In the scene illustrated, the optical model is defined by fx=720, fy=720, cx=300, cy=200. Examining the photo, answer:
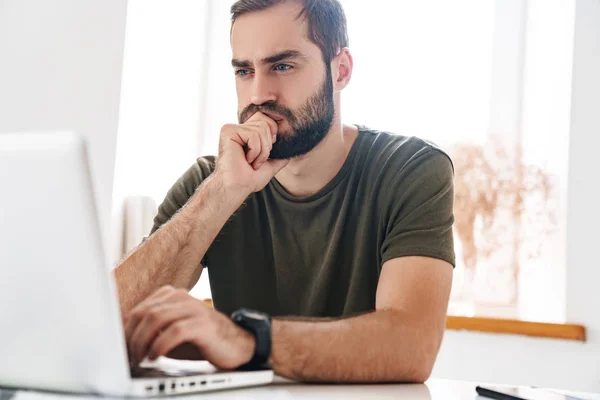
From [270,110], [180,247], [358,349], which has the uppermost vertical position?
[270,110]

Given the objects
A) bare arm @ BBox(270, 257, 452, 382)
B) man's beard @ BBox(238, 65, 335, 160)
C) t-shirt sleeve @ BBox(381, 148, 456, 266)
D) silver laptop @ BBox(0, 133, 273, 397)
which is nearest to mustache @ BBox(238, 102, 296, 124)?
man's beard @ BBox(238, 65, 335, 160)

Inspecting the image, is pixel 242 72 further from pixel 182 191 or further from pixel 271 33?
pixel 182 191

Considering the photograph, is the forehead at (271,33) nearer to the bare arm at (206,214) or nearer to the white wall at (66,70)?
the bare arm at (206,214)

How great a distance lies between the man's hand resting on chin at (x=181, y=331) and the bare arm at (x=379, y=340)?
7 cm

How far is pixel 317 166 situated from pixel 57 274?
106 cm

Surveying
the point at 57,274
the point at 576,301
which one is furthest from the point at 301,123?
the point at 576,301

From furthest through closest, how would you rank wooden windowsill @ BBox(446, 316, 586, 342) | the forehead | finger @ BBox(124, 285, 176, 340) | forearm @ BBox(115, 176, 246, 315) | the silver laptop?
wooden windowsill @ BBox(446, 316, 586, 342)
the forehead
forearm @ BBox(115, 176, 246, 315)
finger @ BBox(124, 285, 176, 340)
the silver laptop

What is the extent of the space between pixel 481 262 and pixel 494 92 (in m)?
0.60

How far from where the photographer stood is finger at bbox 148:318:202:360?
808mm

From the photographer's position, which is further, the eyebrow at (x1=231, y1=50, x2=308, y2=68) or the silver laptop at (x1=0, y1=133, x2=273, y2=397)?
the eyebrow at (x1=231, y1=50, x2=308, y2=68)

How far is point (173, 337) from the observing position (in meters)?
0.81

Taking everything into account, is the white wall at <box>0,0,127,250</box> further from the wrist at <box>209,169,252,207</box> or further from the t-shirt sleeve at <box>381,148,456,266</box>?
the t-shirt sleeve at <box>381,148,456,266</box>

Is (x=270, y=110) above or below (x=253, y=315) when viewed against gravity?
above

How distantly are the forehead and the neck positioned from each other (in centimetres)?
21
